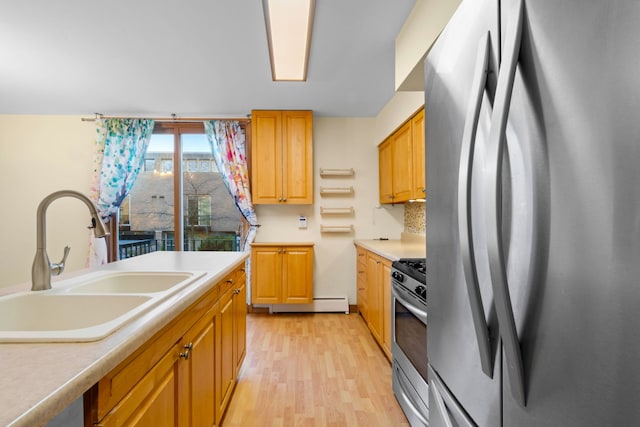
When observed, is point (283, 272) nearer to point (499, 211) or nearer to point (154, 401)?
point (154, 401)

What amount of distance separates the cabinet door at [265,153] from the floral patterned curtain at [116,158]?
1.46 meters

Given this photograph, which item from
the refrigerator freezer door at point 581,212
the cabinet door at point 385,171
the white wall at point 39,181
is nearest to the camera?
the refrigerator freezer door at point 581,212

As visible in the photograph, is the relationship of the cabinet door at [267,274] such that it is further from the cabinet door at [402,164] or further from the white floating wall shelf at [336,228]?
the cabinet door at [402,164]

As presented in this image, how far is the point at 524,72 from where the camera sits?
55 cm

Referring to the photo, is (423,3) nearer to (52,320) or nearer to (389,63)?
(389,63)

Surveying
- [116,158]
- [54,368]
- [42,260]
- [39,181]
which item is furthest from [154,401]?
[39,181]

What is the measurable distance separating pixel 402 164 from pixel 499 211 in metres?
2.72

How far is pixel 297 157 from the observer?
3.93 m

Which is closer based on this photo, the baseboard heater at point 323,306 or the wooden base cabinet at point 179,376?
the wooden base cabinet at point 179,376

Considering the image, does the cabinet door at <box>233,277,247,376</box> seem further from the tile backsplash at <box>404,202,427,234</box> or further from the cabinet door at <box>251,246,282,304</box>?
the tile backsplash at <box>404,202,427,234</box>

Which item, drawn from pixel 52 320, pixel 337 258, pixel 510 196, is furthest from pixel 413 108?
pixel 52 320

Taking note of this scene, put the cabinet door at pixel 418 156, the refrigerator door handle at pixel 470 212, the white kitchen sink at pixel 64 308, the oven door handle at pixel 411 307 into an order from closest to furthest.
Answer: the refrigerator door handle at pixel 470 212
the white kitchen sink at pixel 64 308
the oven door handle at pixel 411 307
the cabinet door at pixel 418 156

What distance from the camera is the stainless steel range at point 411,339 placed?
1498 mm

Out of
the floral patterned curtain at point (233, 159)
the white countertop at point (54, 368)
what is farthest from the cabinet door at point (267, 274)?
the white countertop at point (54, 368)
